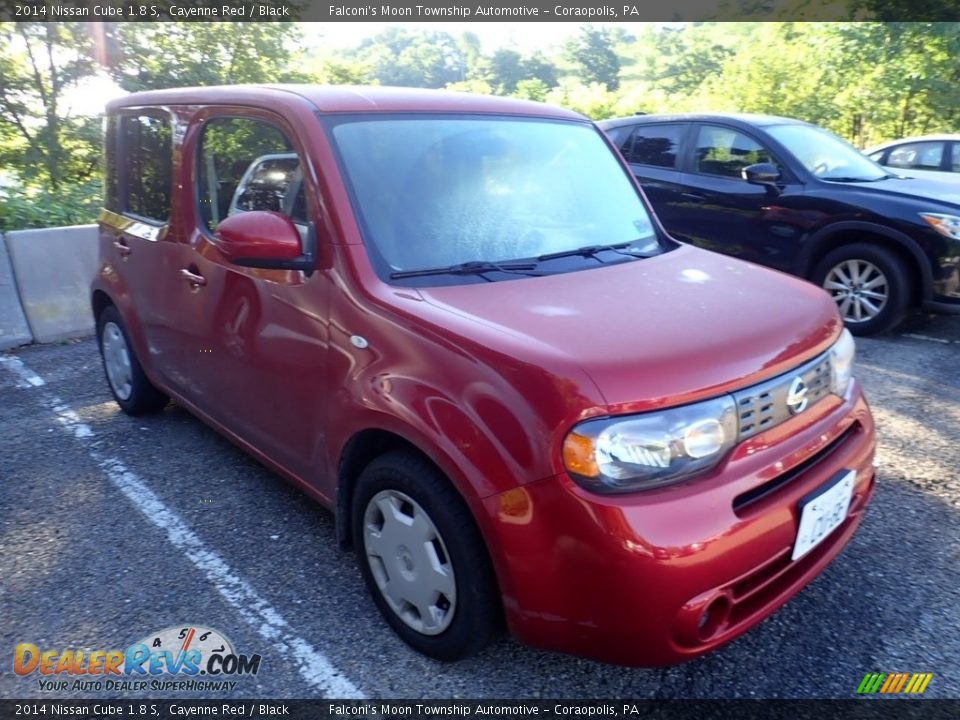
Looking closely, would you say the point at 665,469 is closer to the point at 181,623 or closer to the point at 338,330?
the point at 338,330

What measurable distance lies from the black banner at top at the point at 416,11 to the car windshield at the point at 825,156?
14.5 ft

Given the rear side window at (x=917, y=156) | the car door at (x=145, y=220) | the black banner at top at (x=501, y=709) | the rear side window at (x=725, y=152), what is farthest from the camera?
the rear side window at (x=917, y=156)

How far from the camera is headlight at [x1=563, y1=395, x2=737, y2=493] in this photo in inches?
71.0

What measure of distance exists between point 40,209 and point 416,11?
20.7ft

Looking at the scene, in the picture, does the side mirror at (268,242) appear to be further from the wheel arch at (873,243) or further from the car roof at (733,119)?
the wheel arch at (873,243)

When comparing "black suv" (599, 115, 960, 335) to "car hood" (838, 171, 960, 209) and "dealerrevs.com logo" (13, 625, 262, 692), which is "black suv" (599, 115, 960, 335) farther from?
"dealerrevs.com logo" (13, 625, 262, 692)

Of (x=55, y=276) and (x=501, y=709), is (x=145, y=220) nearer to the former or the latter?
(x=501, y=709)

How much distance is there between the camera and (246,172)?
2986mm

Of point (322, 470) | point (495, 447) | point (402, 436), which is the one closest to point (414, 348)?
point (402, 436)

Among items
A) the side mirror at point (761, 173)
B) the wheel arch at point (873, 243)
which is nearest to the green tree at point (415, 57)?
the side mirror at point (761, 173)

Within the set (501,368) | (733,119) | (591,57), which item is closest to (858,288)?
(733,119)

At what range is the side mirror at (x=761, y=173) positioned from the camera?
19.3 ft

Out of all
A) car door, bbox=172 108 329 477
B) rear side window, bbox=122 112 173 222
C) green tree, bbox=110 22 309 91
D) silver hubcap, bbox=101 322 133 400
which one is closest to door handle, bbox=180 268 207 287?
car door, bbox=172 108 329 477

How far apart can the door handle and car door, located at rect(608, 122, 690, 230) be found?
4.61m
